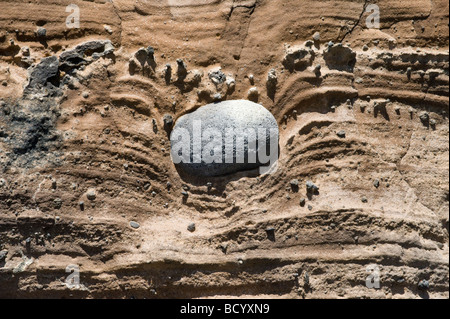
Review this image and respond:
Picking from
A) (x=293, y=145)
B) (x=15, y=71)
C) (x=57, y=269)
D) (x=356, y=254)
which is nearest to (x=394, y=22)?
(x=293, y=145)

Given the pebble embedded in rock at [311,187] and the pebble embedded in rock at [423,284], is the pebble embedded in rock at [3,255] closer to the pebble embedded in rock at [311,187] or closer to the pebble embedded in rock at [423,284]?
the pebble embedded in rock at [311,187]

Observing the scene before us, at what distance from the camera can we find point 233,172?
9.23 feet

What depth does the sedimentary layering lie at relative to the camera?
8.67 ft

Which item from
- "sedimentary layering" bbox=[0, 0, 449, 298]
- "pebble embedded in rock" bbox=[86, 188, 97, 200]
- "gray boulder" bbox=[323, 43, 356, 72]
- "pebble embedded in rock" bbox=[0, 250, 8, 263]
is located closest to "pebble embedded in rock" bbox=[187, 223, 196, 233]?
"sedimentary layering" bbox=[0, 0, 449, 298]

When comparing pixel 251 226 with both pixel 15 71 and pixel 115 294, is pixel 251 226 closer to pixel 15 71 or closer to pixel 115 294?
pixel 115 294

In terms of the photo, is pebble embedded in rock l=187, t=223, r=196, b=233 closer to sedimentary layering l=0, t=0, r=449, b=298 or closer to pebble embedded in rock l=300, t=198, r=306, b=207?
sedimentary layering l=0, t=0, r=449, b=298

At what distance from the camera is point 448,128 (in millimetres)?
2994

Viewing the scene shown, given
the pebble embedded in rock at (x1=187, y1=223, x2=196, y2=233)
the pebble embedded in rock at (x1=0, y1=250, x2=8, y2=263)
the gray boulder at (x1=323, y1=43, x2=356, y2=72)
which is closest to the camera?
Result: the pebble embedded in rock at (x1=0, y1=250, x2=8, y2=263)

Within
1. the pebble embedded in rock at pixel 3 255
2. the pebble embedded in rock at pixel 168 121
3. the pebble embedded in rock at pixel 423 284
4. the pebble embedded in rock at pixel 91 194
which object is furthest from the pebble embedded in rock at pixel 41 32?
the pebble embedded in rock at pixel 423 284

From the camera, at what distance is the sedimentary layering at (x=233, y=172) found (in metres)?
2.64

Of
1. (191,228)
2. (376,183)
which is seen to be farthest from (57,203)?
(376,183)

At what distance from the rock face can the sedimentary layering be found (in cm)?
6

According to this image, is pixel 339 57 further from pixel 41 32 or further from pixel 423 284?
pixel 41 32

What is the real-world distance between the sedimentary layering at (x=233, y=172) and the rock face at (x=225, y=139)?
0.06 meters
